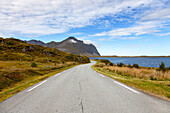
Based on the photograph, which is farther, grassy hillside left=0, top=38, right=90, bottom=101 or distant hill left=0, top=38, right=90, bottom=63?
distant hill left=0, top=38, right=90, bottom=63

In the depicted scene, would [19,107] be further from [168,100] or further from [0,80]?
[0,80]

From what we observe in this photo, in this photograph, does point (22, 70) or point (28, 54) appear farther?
point (28, 54)

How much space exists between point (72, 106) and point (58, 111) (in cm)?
54

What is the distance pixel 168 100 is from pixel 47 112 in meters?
4.45

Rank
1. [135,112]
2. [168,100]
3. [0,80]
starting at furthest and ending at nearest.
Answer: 1. [0,80]
2. [168,100]
3. [135,112]

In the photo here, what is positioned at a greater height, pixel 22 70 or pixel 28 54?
pixel 28 54

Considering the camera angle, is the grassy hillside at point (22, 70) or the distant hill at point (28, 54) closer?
the grassy hillside at point (22, 70)

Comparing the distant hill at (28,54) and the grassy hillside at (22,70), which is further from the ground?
the distant hill at (28,54)

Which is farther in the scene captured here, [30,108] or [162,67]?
[162,67]

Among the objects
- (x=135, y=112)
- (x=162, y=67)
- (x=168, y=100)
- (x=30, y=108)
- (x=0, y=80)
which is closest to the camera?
(x=135, y=112)

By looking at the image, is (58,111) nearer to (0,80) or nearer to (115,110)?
(115,110)

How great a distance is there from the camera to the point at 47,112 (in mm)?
3309

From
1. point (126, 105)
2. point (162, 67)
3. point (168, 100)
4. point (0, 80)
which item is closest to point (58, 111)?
point (126, 105)

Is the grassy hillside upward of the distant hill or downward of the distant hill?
downward
